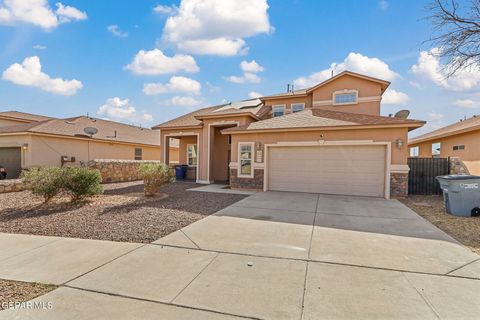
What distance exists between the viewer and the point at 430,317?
2.69m

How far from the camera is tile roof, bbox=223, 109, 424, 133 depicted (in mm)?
10114

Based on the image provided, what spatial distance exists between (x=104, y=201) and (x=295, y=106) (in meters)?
12.9

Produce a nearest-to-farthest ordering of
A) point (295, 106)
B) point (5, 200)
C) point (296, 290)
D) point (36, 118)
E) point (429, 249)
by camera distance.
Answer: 1. point (296, 290)
2. point (429, 249)
3. point (5, 200)
4. point (295, 106)
5. point (36, 118)

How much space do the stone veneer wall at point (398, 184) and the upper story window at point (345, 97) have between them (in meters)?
5.82

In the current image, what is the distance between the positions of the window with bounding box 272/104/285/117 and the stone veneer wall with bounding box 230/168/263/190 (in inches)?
248

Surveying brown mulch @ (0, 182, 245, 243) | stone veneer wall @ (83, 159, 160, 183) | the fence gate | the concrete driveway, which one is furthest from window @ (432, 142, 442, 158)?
stone veneer wall @ (83, 159, 160, 183)

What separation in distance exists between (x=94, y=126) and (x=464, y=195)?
2391 cm

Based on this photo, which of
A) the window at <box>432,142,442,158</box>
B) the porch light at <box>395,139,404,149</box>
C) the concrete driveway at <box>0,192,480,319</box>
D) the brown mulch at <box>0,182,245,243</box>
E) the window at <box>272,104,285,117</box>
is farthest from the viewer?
the window at <box>432,142,442,158</box>

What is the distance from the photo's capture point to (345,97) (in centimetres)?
1450

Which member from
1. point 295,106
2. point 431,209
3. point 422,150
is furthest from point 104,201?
point 422,150

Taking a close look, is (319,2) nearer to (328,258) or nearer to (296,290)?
(328,258)

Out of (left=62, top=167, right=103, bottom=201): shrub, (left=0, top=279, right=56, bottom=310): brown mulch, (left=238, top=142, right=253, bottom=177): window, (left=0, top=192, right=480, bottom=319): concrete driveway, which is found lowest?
(left=0, top=279, right=56, bottom=310): brown mulch

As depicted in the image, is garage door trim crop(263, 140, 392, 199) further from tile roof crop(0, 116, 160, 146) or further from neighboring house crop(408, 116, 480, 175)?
tile roof crop(0, 116, 160, 146)

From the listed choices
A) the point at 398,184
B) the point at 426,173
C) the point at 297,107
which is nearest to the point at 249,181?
the point at 398,184
